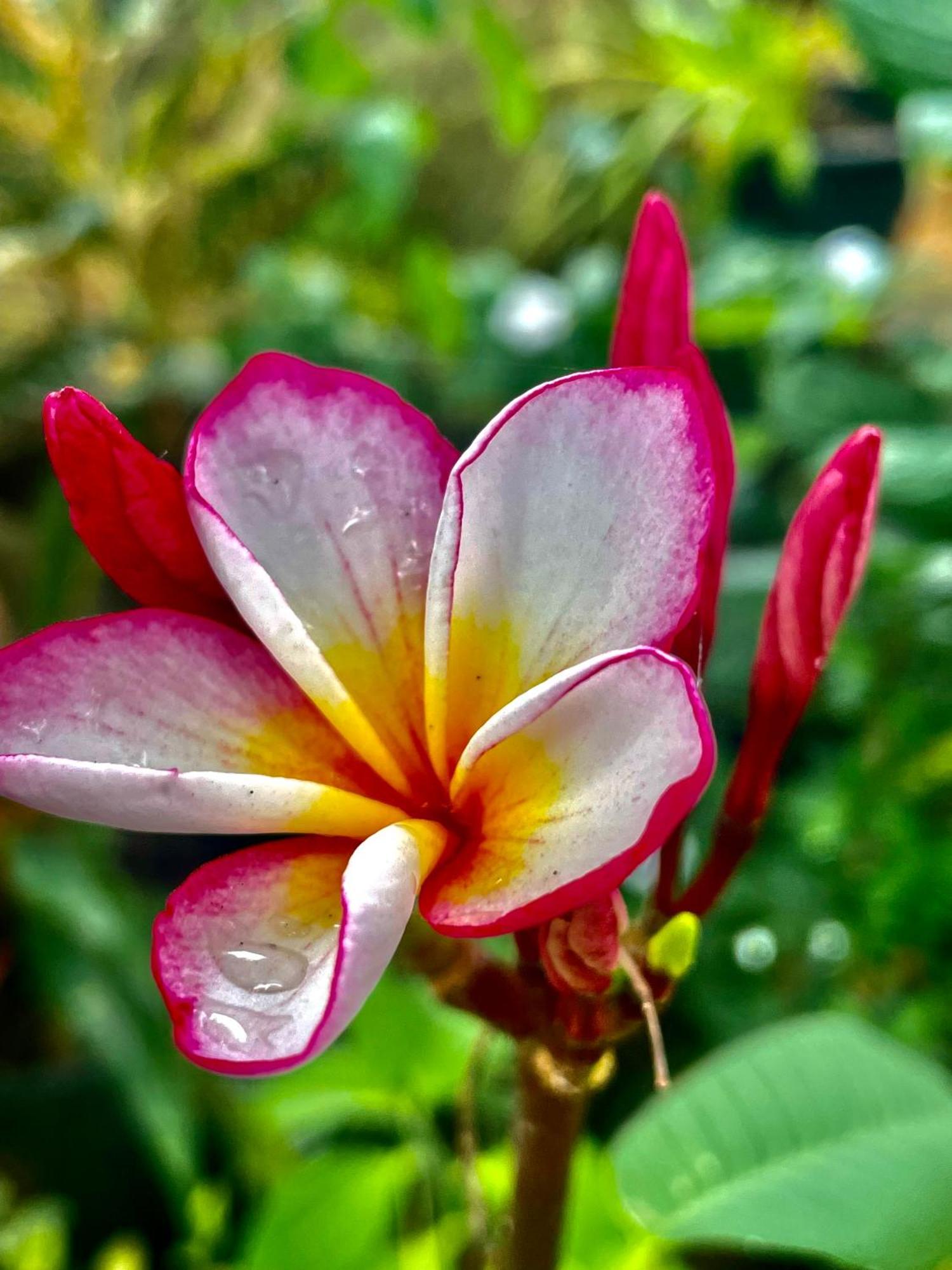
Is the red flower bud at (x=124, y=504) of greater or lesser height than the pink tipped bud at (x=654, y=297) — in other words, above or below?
below

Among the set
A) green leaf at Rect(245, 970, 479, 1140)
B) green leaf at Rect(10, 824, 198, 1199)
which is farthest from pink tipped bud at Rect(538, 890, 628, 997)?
green leaf at Rect(10, 824, 198, 1199)

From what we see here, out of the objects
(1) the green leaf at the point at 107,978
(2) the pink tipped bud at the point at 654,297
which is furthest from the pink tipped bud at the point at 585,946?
(1) the green leaf at the point at 107,978

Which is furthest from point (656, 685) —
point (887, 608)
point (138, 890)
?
point (138, 890)

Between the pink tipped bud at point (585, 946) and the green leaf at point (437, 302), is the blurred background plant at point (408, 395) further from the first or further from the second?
the pink tipped bud at point (585, 946)

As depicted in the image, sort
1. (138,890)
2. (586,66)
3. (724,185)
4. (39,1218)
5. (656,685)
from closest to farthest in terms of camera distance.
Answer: (656,685)
(39,1218)
(138,890)
(724,185)
(586,66)

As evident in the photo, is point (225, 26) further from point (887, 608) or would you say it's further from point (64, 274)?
point (887, 608)

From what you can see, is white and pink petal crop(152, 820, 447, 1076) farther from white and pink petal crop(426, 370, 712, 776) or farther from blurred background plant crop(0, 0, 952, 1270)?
blurred background plant crop(0, 0, 952, 1270)
